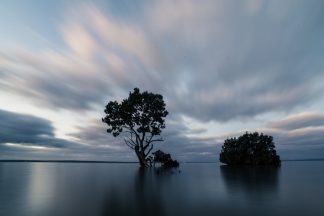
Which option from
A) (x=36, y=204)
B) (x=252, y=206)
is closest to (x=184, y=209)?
(x=252, y=206)

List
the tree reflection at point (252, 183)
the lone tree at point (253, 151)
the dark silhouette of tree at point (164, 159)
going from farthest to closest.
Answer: the lone tree at point (253, 151) < the dark silhouette of tree at point (164, 159) < the tree reflection at point (252, 183)

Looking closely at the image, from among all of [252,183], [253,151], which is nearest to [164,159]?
[253,151]

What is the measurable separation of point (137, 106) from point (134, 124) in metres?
4.59

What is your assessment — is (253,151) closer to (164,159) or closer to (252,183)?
(164,159)

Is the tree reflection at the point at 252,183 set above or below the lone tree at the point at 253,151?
below

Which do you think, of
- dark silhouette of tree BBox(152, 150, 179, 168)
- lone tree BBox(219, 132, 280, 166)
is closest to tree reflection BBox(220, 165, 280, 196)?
dark silhouette of tree BBox(152, 150, 179, 168)

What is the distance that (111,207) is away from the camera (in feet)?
43.3

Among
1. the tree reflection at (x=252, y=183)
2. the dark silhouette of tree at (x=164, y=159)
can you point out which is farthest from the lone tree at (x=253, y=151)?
the tree reflection at (x=252, y=183)

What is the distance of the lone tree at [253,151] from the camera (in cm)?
9844

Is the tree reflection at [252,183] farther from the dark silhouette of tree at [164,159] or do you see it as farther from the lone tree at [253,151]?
the lone tree at [253,151]

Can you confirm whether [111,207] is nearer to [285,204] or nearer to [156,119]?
[285,204]

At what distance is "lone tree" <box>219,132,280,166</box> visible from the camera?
9844cm

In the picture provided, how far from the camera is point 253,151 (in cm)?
10038

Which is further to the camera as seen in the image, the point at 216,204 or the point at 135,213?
the point at 216,204
